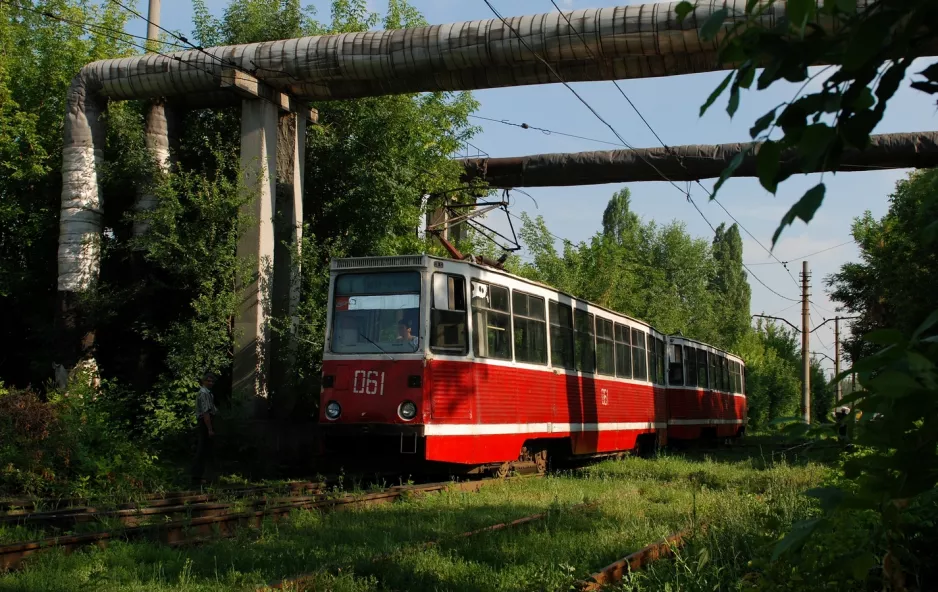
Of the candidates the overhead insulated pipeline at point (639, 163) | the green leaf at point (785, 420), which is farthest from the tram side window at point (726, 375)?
the green leaf at point (785, 420)

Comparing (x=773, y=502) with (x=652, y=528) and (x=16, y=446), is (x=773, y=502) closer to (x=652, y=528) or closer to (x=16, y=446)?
(x=652, y=528)

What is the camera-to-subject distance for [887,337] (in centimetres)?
187

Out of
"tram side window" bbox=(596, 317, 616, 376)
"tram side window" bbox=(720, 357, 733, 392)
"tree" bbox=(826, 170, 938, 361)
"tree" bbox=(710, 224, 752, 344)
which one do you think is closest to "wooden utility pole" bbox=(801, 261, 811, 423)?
"tree" bbox=(826, 170, 938, 361)

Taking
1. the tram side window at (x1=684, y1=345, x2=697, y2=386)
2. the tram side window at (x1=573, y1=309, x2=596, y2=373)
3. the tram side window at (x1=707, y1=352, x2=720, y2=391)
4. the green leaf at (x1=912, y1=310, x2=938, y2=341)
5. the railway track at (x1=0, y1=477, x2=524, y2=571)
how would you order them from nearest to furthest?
the green leaf at (x1=912, y1=310, x2=938, y2=341)
the railway track at (x1=0, y1=477, x2=524, y2=571)
the tram side window at (x1=573, y1=309, x2=596, y2=373)
the tram side window at (x1=684, y1=345, x2=697, y2=386)
the tram side window at (x1=707, y1=352, x2=720, y2=391)

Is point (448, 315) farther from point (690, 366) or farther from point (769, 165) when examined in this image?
point (690, 366)

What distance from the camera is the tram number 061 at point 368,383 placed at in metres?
12.0

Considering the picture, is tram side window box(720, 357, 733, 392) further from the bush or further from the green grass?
the bush

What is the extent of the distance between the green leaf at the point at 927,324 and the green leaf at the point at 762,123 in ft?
1.81

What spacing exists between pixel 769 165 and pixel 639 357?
1836 cm

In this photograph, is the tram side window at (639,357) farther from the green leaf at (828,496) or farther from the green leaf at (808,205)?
the green leaf at (808,205)

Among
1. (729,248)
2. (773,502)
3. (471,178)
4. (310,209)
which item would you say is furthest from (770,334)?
(773,502)

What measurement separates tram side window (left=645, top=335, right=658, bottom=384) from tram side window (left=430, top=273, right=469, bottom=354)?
958cm

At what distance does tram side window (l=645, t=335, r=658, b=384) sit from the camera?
2091 cm

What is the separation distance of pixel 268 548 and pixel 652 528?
12.2ft
